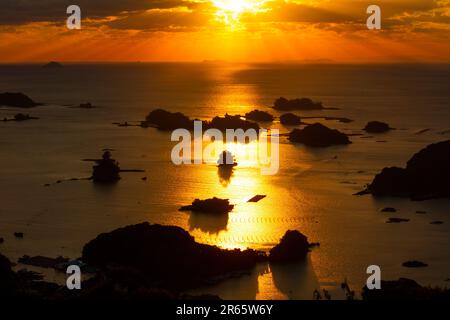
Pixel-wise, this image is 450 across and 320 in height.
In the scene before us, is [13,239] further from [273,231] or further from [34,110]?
[34,110]

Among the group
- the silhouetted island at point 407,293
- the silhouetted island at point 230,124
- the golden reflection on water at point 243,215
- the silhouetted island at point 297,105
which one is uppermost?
the silhouetted island at point 297,105

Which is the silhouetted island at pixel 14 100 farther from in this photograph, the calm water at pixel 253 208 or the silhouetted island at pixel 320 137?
the silhouetted island at pixel 320 137

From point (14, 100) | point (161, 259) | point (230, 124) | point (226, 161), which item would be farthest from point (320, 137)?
point (14, 100)

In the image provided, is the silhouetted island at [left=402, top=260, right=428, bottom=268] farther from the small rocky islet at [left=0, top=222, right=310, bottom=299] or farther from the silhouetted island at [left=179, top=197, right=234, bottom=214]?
the silhouetted island at [left=179, top=197, right=234, bottom=214]

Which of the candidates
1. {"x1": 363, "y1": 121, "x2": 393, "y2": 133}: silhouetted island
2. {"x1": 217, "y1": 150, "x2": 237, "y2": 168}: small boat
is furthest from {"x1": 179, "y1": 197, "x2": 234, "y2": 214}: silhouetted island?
{"x1": 363, "y1": 121, "x2": 393, "y2": 133}: silhouetted island

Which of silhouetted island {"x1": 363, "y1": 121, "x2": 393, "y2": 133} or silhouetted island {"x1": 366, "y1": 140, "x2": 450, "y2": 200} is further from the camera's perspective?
silhouetted island {"x1": 363, "y1": 121, "x2": 393, "y2": 133}

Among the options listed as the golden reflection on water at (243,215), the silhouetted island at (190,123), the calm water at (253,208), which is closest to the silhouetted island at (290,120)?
the silhouetted island at (190,123)
